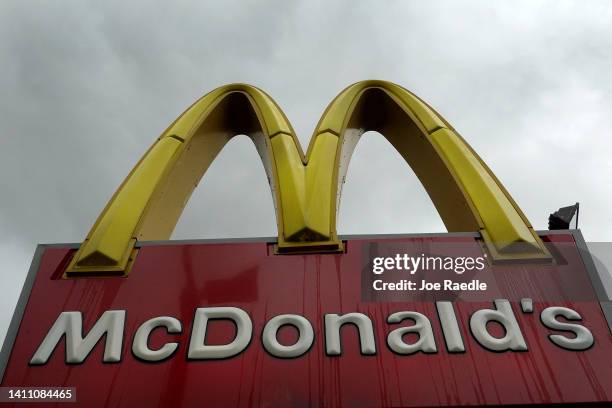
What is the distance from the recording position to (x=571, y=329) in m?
4.99

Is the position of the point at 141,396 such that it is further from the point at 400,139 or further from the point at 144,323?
the point at 400,139

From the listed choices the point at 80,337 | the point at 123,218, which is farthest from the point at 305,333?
the point at 123,218

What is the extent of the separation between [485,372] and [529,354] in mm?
505

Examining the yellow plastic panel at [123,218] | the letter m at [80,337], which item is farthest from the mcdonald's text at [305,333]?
the yellow plastic panel at [123,218]

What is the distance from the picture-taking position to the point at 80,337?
5.05 metres

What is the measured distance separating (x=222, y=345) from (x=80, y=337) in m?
1.41

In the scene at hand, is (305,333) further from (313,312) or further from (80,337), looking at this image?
(80,337)

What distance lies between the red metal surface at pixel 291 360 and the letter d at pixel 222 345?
67 millimetres

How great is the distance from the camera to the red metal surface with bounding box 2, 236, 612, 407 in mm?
4504

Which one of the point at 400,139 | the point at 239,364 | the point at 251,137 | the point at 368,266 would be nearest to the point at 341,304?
the point at 368,266

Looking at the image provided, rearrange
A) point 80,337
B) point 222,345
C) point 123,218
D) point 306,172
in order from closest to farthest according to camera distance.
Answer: point 222,345, point 80,337, point 123,218, point 306,172

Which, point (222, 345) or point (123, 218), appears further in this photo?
point (123, 218)

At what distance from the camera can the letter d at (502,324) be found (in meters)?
4.86

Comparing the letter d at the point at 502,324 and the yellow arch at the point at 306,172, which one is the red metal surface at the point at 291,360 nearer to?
the letter d at the point at 502,324
